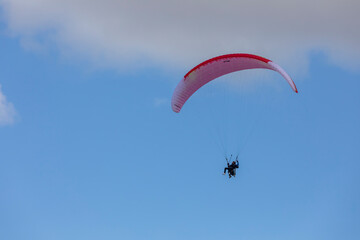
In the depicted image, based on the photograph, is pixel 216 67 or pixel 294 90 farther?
pixel 216 67

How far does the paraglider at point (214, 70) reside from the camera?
5216cm

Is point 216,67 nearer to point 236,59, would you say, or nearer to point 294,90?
point 236,59

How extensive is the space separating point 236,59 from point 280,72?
392cm

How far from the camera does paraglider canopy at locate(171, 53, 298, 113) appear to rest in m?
52.1

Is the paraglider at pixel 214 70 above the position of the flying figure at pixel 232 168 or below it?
above

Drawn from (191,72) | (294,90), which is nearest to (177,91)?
(191,72)

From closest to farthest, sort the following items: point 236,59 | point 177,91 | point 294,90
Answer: point 294,90
point 236,59
point 177,91

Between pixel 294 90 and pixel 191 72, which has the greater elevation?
pixel 191 72

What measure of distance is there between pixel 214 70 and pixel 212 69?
251 millimetres

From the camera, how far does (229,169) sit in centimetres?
5541

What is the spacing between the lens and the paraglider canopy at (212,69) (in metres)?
52.1

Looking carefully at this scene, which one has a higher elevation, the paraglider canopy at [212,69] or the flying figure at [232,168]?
the paraglider canopy at [212,69]

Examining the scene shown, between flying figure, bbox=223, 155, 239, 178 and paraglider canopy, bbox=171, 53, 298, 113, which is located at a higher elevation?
paraglider canopy, bbox=171, 53, 298, 113

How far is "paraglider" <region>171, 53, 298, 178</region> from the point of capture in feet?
171
